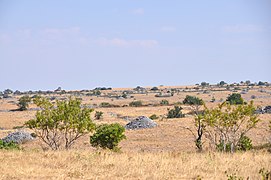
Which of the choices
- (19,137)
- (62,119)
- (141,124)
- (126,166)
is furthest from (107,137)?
(141,124)

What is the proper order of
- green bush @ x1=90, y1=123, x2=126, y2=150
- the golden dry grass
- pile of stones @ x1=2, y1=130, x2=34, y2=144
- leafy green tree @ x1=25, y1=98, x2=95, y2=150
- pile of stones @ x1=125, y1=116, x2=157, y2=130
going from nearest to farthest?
the golden dry grass
leafy green tree @ x1=25, y1=98, x2=95, y2=150
green bush @ x1=90, y1=123, x2=126, y2=150
pile of stones @ x1=2, y1=130, x2=34, y2=144
pile of stones @ x1=125, y1=116, x2=157, y2=130

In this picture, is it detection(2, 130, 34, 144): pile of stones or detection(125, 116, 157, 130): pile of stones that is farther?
detection(125, 116, 157, 130): pile of stones

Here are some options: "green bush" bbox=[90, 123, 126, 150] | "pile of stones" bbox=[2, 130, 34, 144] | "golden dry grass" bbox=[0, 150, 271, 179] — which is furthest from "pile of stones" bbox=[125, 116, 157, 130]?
"golden dry grass" bbox=[0, 150, 271, 179]

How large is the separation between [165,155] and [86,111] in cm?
808

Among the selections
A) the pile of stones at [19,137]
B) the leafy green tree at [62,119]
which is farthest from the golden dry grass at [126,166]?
the pile of stones at [19,137]

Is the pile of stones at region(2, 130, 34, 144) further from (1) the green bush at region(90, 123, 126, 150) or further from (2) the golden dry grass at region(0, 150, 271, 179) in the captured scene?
(2) the golden dry grass at region(0, 150, 271, 179)

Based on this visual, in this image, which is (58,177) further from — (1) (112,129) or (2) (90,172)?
(1) (112,129)

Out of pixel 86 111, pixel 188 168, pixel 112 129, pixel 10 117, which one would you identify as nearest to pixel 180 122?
pixel 112 129

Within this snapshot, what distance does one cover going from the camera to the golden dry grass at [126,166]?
11.2 metres

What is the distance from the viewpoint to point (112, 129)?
89.8 ft

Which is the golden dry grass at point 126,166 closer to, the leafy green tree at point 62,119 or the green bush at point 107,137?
the leafy green tree at point 62,119

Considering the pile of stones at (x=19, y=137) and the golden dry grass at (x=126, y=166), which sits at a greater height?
the golden dry grass at (x=126, y=166)

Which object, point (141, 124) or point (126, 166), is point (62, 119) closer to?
point (126, 166)

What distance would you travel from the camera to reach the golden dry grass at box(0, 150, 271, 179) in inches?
443
